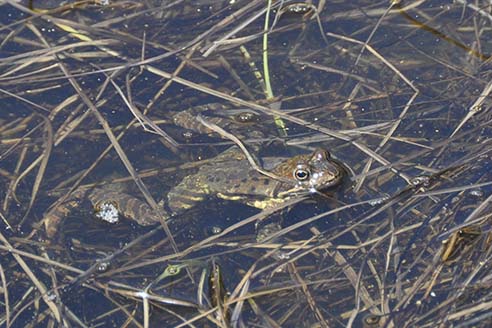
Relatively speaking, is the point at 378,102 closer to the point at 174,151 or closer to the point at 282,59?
the point at 282,59

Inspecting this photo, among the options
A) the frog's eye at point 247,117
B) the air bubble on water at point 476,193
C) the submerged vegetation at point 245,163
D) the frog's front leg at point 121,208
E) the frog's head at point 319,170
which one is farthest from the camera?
the frog's eye at point 247,117

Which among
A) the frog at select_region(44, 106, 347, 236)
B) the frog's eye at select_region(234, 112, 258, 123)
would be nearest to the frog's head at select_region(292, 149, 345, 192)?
the frog at select_region(44, 106, 347, 236)

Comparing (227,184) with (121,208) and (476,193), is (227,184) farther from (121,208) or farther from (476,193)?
(476,193)

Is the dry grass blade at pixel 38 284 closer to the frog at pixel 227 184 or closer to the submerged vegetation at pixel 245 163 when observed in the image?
the submerged vegetation at pixel 245 163

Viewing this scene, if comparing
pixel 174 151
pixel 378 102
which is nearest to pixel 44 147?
pixel 174 151

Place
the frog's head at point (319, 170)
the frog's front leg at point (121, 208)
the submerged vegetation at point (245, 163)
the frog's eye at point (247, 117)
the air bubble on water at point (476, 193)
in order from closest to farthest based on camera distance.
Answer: the submerged vegetation at point (245, 163) < the air bubble on water at point (476, 193) < the frog's front leg at point (121, 208) < the frog's head at point (319, 170) < the frog's eye at point (247, 117)

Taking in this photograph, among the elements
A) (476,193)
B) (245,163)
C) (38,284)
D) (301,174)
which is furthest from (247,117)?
(38,284)

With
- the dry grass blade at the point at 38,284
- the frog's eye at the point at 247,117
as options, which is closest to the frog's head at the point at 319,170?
the frog's eye at the point at 247,117

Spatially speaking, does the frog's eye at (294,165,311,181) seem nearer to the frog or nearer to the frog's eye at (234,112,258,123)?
the frog
